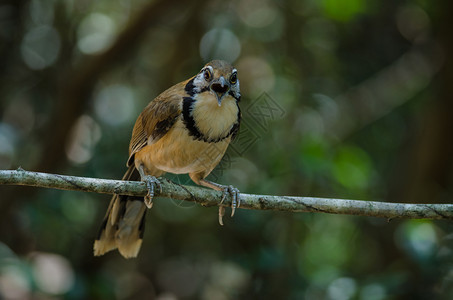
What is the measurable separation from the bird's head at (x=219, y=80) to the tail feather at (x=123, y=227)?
45.1 inches

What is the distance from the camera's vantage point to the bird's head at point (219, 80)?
3650 millimetres

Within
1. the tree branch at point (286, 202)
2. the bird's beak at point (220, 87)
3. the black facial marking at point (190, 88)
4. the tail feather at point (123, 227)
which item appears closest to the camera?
the tree branch at point (286, 202)

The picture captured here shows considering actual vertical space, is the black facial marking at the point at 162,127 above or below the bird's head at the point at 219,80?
below

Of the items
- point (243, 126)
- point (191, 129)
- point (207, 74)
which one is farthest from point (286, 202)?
point (243, 126)

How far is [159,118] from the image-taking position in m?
3.86

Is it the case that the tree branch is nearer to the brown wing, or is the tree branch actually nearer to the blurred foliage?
the brown wing

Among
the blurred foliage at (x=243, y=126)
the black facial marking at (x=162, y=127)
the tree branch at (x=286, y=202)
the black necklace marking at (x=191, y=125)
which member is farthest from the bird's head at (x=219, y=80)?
the blurred foliage at (x=243, y=126)

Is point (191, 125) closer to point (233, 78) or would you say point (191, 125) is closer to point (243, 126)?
point (233, 78)

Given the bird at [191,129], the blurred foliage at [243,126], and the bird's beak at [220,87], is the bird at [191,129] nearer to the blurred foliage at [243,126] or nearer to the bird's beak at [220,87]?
the bird's beak at [220,87]

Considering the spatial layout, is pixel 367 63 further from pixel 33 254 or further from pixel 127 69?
pixel 33 254

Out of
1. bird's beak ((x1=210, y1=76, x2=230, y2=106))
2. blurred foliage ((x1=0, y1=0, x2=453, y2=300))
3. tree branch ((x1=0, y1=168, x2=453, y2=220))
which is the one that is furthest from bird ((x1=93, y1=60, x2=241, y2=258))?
blurred foliage ((x1=0, y1=0, x2=453, y2=300))

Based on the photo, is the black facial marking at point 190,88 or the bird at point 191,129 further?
the black facial marking at point 190,88

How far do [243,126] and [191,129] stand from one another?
1.46m

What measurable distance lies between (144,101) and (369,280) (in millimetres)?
3783
